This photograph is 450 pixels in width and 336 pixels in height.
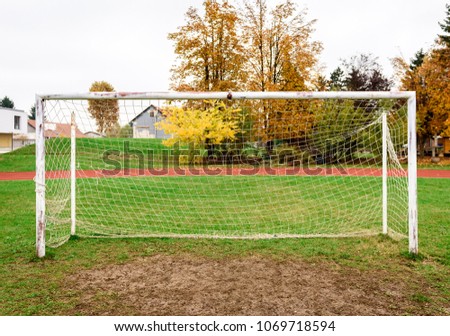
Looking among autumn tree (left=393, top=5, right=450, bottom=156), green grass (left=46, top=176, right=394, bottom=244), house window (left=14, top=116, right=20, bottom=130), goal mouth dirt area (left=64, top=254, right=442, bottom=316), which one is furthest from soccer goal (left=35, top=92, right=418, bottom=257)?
house window (left=14, top=116, right=20, bottom=130)

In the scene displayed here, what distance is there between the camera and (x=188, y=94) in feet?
14.5

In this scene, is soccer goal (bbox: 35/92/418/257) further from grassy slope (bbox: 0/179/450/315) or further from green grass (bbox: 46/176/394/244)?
grassy slope (bbox: 0/179/450/315)

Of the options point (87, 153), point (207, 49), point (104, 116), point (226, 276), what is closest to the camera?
point (226, 276)

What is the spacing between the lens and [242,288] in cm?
343

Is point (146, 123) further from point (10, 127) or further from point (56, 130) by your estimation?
point (10, 127)

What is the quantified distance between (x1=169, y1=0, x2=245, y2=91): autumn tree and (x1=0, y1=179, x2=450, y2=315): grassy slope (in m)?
15.3

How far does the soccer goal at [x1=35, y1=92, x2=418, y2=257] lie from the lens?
4.50 m

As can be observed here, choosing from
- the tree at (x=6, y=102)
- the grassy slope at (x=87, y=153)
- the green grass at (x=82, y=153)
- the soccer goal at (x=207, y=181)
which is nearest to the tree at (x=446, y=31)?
the grassy slope at (x=87, y=153)

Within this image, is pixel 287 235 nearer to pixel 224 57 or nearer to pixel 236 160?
pixel 236 160

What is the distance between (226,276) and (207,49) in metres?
18.1

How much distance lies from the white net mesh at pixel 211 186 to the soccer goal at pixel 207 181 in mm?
30

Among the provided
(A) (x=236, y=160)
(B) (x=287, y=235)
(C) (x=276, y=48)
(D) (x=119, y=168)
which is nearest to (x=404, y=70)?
(C) (x=276, y=48)

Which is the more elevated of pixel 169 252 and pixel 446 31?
pixel 446 31

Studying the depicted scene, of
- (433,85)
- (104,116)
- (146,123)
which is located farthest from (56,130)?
(433,85)
